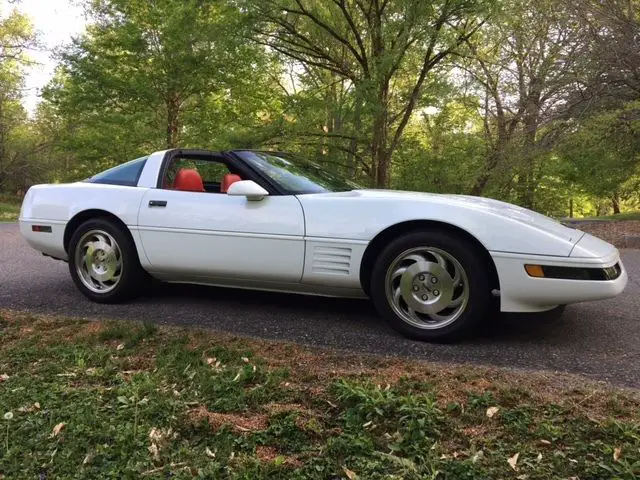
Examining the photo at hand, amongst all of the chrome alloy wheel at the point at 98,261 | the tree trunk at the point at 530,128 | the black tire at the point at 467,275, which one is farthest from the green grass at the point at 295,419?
the tree trunk at the point at 530,128

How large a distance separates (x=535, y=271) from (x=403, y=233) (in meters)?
0.81

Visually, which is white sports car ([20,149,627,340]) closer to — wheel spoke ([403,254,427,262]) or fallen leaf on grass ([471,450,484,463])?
wheel spoke ([403,254,427,262])

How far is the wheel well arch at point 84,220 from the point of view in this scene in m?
4.05

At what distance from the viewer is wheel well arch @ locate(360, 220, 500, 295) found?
308 cm

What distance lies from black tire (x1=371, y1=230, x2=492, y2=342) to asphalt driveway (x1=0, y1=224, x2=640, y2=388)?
83 millimetres

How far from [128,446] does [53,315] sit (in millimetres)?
2129

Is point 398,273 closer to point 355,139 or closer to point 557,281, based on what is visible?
point 557,281

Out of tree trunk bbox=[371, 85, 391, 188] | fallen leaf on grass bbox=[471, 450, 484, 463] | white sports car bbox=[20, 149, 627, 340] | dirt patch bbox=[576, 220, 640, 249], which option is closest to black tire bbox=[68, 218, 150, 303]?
white sports car bbox=[20, 149, 627, 340]

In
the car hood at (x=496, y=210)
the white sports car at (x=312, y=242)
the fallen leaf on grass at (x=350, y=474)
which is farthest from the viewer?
the car hood at (x=496, y=210)

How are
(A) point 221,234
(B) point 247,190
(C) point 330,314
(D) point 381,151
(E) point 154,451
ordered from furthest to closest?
(D) point 381,151
(C) point 330,314
(A) point 221,234
(B) point 247,190
(E) point 154,451

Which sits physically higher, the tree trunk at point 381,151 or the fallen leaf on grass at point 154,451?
the tree trunk at point 381,151

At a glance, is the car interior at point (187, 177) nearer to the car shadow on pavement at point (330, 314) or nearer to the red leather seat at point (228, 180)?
the red leather seat at point (228, 180)

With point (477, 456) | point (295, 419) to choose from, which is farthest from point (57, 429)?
point (477, 456)

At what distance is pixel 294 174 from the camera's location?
393 cm
